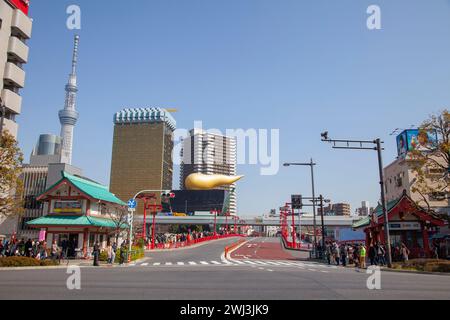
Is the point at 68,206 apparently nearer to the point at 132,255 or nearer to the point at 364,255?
the point at 132,255

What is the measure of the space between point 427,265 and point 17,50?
5345 cm

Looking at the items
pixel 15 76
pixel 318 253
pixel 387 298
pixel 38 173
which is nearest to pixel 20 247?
pixel 15 76

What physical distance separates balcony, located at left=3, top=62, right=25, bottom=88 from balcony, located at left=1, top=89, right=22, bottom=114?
1.64 meters

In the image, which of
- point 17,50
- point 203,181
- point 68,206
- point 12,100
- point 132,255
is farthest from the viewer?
point 203,181

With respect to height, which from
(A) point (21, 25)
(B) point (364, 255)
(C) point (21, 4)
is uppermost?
(C) point (21, 4)

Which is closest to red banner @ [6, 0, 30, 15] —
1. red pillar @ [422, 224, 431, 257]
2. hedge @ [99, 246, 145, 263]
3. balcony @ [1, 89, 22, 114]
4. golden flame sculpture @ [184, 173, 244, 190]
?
balcony @ [1, 89, 22, 114]

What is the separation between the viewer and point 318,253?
127 feet

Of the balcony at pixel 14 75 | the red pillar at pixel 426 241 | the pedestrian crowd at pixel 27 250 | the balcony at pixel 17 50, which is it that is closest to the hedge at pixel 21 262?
the pedestrian crowd at pixel 27 250

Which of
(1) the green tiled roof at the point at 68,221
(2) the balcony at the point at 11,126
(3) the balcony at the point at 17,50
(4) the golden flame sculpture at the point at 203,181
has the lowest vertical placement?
(1) the green tiled roof at the point at 68,221

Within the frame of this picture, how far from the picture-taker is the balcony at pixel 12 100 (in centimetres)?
4769

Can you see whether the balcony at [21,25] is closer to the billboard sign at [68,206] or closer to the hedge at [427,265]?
the billboard sign at [68,206]

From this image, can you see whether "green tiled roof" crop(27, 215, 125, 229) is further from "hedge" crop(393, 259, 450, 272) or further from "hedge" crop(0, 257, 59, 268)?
"hedge" crop(393, 259, 450, 272)

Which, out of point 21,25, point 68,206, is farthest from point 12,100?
point 68,206

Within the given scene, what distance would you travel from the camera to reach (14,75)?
1934 inches
